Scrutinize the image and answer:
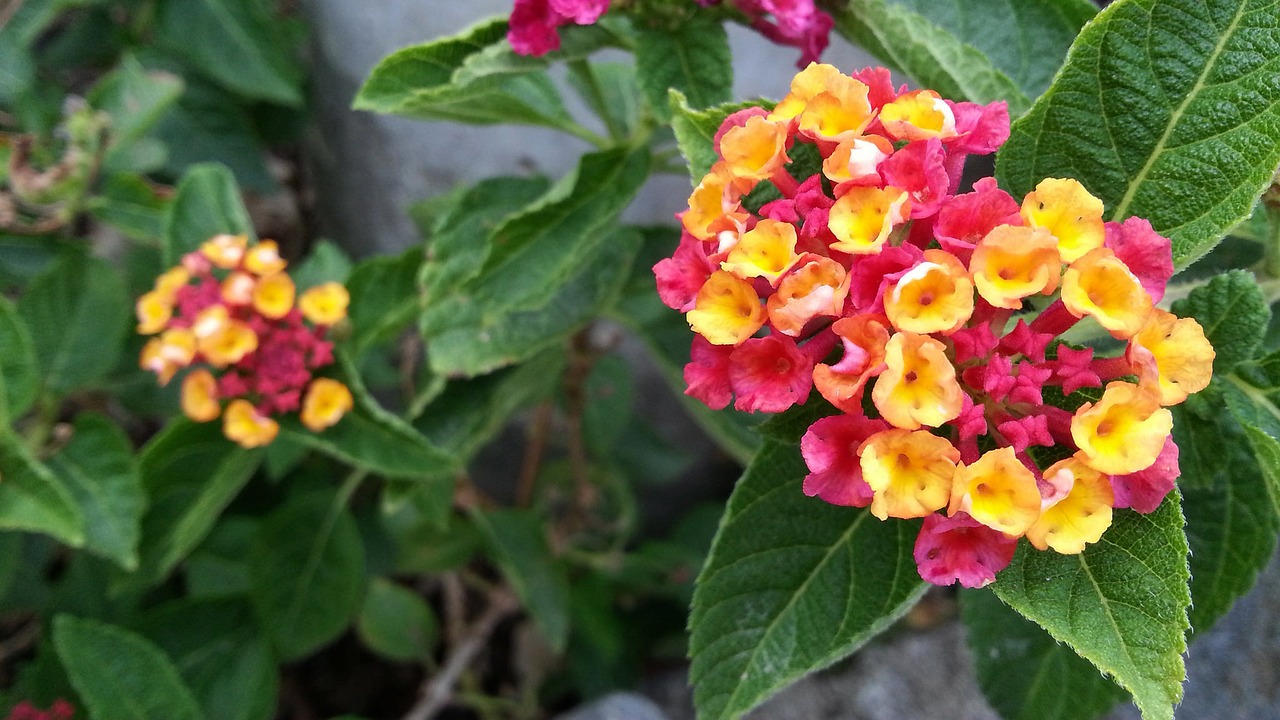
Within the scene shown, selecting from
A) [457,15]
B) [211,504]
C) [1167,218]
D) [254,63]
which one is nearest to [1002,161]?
[1167,218]

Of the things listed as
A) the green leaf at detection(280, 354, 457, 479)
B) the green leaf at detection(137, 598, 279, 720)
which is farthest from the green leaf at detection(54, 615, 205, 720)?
the green leaf at detection(280, 354, 457, 479)

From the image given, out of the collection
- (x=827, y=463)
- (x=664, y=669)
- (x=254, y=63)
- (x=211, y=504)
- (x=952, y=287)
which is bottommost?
(x=664, y=669)

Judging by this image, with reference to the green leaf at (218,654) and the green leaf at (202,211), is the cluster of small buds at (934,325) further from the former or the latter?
the green leaf at (218,654)

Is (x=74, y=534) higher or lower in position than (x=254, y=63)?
lower

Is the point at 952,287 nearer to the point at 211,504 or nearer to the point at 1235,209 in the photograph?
the point at 1235,209

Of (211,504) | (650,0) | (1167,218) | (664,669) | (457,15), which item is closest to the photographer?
(1167,218)

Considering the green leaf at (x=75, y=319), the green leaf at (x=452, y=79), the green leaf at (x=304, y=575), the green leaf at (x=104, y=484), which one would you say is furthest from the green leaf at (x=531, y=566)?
the green leaf at (x=452, y=79)

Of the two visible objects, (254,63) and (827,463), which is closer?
(827,463)

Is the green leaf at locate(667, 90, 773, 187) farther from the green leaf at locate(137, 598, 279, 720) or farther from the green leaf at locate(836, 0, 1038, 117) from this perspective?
the green leaf at locate(137, 598, 279, 720)

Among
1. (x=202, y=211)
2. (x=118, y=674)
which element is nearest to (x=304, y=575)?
(x=118, y=674)
